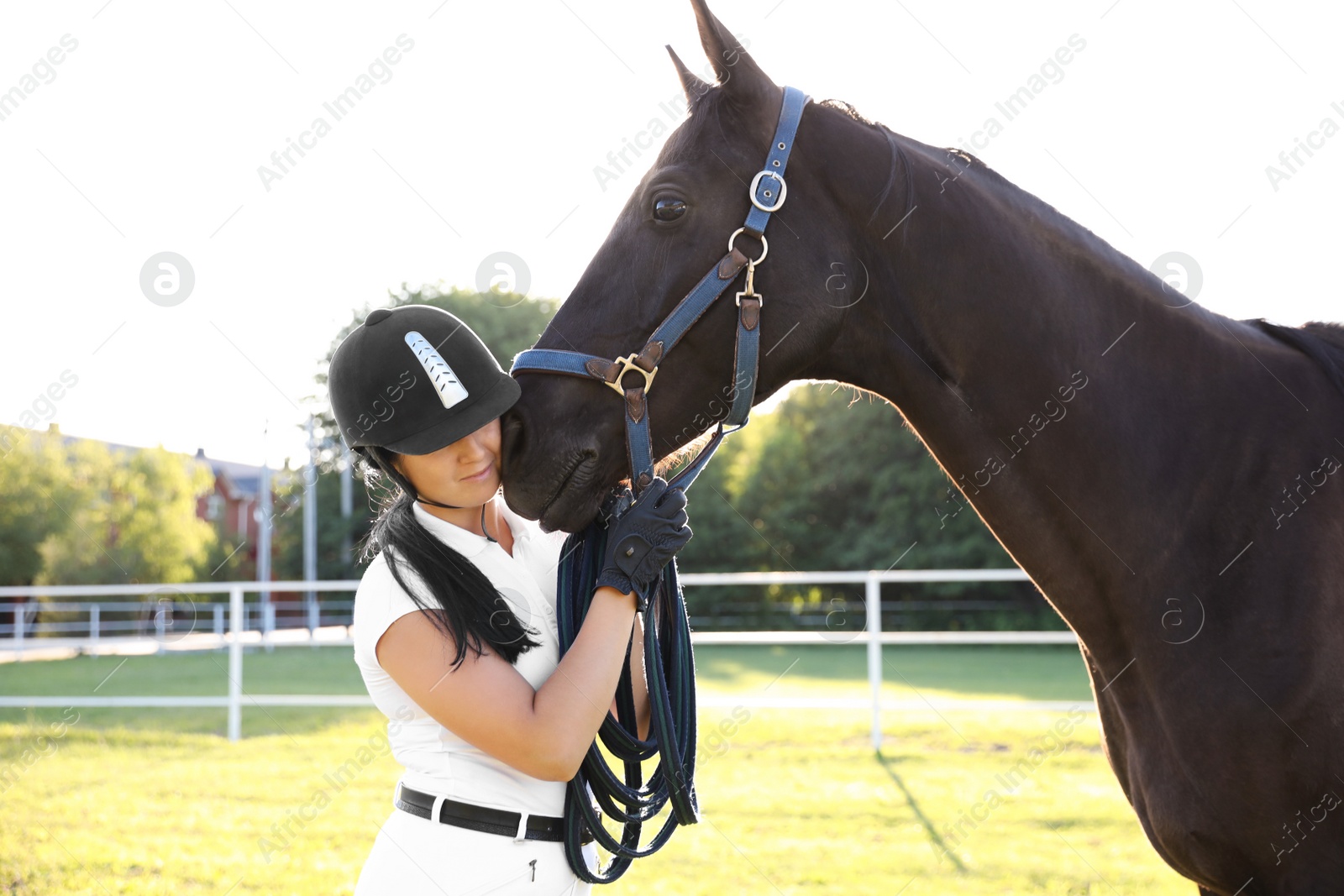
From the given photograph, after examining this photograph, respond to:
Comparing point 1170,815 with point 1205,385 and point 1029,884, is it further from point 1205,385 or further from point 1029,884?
point 1029,884

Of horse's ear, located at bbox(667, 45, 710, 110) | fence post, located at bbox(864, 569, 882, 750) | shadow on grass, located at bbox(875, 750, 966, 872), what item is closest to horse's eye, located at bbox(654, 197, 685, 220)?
horse's ear, located at bbox(667, 45, 710, 110)

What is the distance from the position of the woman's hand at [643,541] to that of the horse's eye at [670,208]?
0.51 meters

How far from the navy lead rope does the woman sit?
6 cm

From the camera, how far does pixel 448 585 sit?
1549mm

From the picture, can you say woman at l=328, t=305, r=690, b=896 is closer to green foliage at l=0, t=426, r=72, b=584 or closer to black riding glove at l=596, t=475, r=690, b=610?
black riding glove at l=596, t=475, r=690, b=610

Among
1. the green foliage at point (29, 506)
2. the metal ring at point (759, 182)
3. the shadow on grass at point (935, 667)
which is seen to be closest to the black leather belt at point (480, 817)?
the metal ring at point (759, 182)

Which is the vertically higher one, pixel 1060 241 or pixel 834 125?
pixel 1060 241

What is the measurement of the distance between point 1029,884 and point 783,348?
12.3ft

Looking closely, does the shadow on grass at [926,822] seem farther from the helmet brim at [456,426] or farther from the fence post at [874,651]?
the helmet brim at [456,426]

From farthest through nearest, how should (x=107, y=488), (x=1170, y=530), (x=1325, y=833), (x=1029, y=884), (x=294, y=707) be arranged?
(x=107, y=488) → (x=294, y=707) → (x=1029, y=884) → (x=1170, y=530) → (x=1325, y=833)

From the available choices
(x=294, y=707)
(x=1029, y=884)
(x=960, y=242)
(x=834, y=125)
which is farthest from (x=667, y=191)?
(x=294, y=707)

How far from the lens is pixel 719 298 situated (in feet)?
5.52

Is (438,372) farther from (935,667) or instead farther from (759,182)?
(935,667)

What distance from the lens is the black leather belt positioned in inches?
61.1
